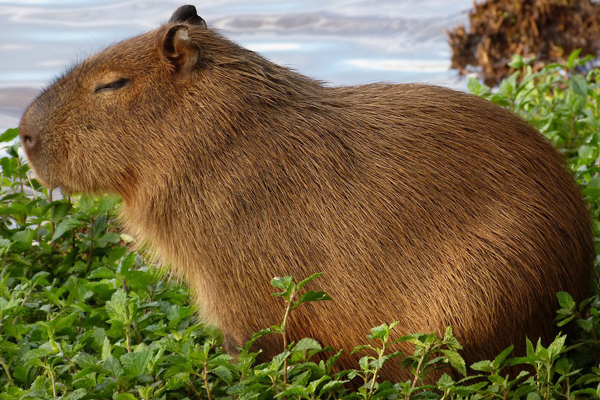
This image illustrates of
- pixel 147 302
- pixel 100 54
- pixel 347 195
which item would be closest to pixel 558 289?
pixel 347 195

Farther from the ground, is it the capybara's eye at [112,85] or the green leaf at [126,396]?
the capybara's eye at [112,85]

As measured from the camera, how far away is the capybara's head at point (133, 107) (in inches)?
131

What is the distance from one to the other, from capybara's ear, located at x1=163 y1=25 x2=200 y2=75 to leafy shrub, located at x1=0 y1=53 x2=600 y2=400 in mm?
793

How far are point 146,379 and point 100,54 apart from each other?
1.33 m

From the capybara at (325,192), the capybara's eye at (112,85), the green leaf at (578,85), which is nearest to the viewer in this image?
A: the capybara at (325,192)

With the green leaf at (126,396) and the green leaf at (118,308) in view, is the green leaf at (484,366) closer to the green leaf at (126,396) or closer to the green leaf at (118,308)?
the green leaf at (126,396)

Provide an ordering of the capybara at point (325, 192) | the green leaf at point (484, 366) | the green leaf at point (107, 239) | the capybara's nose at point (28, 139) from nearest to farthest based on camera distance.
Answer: the green leaf at point (484, 366)
the capybara at point (325, 192)
the capybara's nose at point (28, 139)
the green leaf at point (107, 239)

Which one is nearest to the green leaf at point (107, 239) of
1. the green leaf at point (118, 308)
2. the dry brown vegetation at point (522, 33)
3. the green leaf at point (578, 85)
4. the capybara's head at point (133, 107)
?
the capybara's head at point (133, 107)

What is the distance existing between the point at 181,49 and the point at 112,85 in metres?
0.32

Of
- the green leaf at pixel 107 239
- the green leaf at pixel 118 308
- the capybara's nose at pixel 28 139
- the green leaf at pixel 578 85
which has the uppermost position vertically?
the capybara's nose at pixel 28 139

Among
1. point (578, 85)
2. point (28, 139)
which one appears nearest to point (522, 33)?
point (578, 85)

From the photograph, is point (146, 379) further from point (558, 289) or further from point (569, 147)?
point (569, 147)

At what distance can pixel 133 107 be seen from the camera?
3393mm

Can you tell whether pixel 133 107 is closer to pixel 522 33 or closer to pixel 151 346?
pixel 151 346
